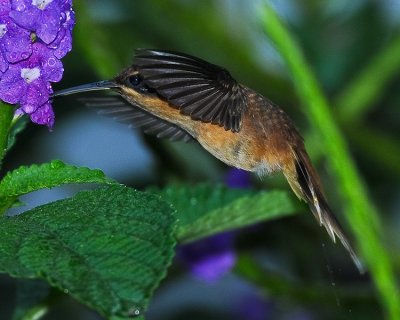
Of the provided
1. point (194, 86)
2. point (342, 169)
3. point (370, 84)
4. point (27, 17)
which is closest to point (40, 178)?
point (27, 17)

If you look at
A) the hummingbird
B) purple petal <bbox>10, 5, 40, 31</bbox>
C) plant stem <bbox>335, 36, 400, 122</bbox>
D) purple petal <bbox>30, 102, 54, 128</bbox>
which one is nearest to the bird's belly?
the hummingbird

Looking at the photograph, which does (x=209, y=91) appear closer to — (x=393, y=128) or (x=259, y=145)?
(x=259, y=145)

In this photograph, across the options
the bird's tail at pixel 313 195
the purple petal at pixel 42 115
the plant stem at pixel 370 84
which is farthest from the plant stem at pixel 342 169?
the plant stem at pixel 370 84

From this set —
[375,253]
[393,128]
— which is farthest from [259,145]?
[393,128]

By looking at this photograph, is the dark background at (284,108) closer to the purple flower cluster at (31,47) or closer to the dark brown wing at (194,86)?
the dark brown wing at (194,86)

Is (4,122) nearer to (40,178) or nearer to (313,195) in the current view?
(40,178)

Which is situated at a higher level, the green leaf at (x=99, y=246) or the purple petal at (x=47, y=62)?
the purple petal at (x=47, y=62)
